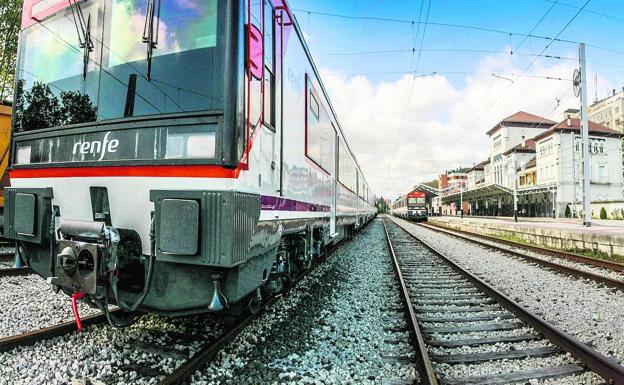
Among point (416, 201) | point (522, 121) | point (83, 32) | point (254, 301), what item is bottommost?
point (254, 301)

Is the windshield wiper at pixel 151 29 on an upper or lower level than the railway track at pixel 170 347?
upper

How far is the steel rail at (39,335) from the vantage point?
346cm

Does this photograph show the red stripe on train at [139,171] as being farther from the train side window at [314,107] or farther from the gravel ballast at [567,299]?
the gravel ballast at [567,299]

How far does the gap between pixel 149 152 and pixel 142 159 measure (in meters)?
0.07

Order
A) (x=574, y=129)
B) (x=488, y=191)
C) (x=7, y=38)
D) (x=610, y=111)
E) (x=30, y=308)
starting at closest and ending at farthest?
(x=30, y=308)
(x=7, y=38)
(x=488, y=191)
(x=574, y=129)
(x=610, y=111)

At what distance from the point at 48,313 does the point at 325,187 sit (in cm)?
448

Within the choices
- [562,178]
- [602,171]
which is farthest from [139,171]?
[602,171]

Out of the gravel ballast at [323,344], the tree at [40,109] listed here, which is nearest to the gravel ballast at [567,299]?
the gravel ballast at [323,344]

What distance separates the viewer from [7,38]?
17.7 meters

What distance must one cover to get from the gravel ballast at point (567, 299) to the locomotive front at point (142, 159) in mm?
3746

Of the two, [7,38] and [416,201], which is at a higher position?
[7,38]

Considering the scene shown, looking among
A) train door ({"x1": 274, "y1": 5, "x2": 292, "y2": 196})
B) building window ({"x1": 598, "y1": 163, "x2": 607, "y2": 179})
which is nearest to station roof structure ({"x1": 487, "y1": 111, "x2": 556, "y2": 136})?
building window ({"x1": 598, "y1": 163, "x2": 607, "y2": 179})

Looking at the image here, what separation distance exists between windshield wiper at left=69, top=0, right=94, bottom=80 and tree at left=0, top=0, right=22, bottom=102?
1781 cm

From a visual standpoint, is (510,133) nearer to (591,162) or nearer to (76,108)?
(591,162)
